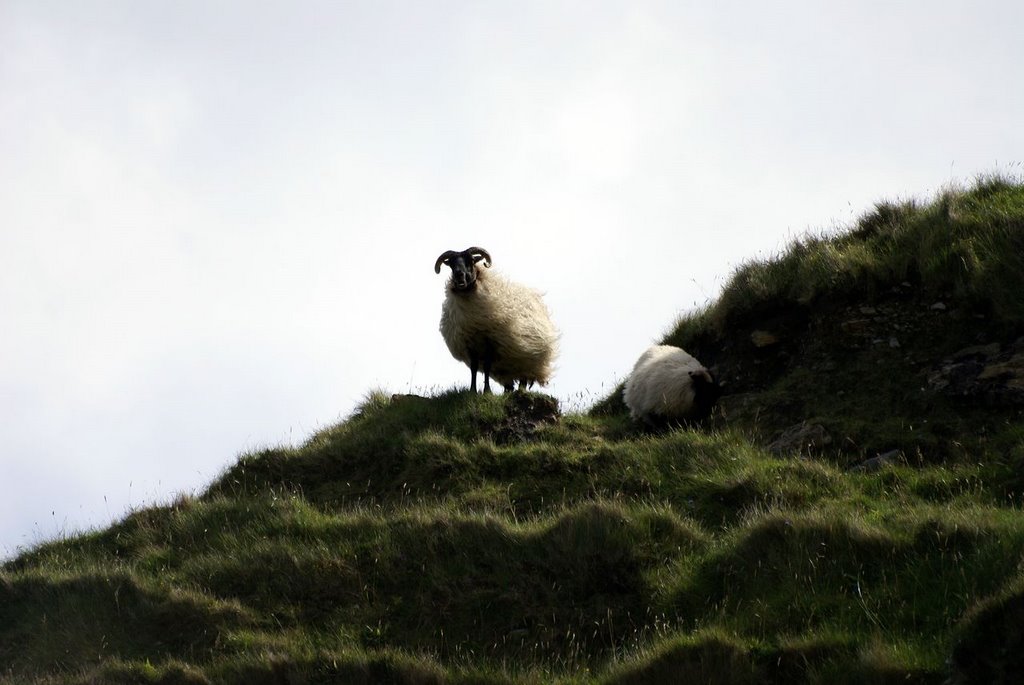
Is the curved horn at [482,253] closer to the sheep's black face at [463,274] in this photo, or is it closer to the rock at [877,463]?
the sheep's black face at [463,274]

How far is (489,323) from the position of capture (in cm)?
1627

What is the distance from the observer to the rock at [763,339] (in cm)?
1467

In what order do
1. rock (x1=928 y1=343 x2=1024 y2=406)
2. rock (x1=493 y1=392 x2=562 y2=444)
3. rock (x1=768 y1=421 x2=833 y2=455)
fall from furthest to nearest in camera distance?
rock (x1=493 y1=392 x2=562 y2=444)
rock (x1=768 y1=421 x2=833 y2=455)
rock (x1=928 y1=343 x2=1024 y2=406)

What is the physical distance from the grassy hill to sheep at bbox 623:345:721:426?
331 millimetres

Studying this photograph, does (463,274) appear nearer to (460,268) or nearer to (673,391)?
(460,268)

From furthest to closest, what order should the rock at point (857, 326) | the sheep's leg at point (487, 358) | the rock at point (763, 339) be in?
the sheep's leg at point (487, 358) → the rock at point (763, 339) → the rock at point (857, 326)

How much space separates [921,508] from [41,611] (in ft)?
27.3

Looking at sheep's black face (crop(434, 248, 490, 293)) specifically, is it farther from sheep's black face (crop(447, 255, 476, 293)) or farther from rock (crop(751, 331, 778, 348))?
rock (crop(751, 331, 778, 348))

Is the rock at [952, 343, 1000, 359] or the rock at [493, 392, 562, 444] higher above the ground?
the rock at [493, 392, 562, 444]

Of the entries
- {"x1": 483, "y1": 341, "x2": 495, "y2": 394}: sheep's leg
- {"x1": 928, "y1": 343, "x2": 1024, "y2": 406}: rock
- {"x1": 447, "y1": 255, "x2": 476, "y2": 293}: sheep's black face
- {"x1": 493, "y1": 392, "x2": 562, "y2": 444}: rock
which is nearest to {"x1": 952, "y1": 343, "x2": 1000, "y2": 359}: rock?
{"x1": 928, "y1": 343, "x2": 1024, "y2": 406}: rock

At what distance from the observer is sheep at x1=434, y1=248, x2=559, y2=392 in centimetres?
1623

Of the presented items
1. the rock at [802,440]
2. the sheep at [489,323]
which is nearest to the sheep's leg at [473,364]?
the sheep at [489,323]

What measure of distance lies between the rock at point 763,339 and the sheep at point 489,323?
352 cm

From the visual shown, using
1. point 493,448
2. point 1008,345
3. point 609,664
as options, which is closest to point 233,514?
point 493,448
